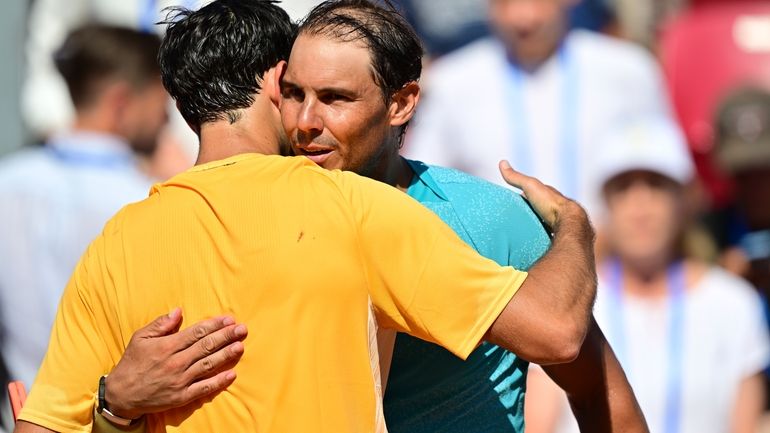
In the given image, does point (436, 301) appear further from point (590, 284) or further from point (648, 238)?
point (648, 238)

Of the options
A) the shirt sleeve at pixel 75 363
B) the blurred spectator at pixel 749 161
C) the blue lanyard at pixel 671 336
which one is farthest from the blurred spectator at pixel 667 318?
the shirt sleeve at pixel 75 363

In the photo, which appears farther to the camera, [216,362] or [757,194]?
[757,194]

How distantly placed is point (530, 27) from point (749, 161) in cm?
110

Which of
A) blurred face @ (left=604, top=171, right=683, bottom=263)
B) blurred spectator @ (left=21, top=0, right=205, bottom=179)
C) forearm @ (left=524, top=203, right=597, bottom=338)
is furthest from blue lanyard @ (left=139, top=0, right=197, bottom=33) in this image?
forearm @ (left=524, top=203, right=597, bottom=338)

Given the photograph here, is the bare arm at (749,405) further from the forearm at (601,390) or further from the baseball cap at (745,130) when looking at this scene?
the forearm at (601,390)

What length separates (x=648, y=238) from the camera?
5.64 m

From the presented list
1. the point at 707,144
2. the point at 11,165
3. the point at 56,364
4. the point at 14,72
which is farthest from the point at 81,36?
the point at 56,364

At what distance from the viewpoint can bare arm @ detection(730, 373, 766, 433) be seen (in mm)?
5539

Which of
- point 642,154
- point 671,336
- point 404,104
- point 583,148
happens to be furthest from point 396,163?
point 583,148

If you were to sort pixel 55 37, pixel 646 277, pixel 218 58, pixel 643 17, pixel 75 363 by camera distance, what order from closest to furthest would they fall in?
pixel 75 363, pixel 218 58, pixel 646 277, pixel 55 37, pixel 643 17

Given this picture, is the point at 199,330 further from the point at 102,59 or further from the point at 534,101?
the point at 534,101

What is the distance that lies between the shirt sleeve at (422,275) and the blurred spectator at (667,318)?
2.73 m

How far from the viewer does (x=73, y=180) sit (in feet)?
18.2

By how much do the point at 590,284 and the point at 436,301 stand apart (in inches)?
14.2
